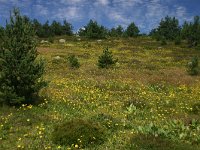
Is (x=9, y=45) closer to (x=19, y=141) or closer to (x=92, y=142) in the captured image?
(x=19, y=141)

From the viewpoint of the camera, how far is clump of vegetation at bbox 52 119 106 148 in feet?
48.6

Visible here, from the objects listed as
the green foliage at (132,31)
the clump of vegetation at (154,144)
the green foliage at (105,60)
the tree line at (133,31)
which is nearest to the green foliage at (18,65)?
the clump of vegetation at (154,144)

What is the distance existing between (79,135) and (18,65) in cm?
686

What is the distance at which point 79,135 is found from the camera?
15.0 m

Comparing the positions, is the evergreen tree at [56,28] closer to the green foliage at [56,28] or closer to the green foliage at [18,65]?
the green foliage at [56,28]

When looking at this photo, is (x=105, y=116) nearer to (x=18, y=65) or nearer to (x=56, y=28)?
(x=18, y=65)

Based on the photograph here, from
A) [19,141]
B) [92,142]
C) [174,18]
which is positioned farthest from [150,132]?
[174,18]

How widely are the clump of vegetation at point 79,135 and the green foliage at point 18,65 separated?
5.03 meters

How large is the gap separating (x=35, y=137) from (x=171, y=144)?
556 cm

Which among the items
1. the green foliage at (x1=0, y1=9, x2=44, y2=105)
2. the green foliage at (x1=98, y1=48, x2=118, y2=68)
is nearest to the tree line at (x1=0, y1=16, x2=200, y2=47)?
the green foliage at (x1=98, y1=48, x2=118, y2=68)

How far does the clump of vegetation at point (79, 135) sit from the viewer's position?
1482cm

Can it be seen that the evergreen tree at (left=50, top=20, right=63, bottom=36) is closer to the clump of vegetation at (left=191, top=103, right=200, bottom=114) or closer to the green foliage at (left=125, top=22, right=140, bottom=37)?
the green foliage at (left=125, top=22, right=140, bottom=37)

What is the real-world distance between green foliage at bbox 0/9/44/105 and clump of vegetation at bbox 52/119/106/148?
503cm

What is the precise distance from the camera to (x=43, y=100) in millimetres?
21453
